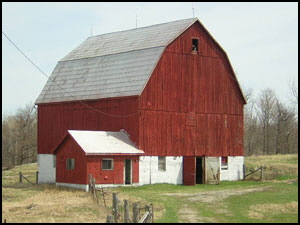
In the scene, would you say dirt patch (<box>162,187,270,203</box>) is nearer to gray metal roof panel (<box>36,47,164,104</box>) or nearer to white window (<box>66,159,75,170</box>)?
white window (<box>66,159,75,170</box>)

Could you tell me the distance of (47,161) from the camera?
51562mm

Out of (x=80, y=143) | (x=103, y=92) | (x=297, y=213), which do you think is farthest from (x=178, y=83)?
(x=297, y=213)

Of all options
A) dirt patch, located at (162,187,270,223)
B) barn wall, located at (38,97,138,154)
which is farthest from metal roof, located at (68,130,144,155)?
dirt patch, located at (162,187,270,223)

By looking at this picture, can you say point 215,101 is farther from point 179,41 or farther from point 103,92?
point 103,92

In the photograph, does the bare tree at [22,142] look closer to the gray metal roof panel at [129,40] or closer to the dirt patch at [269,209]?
the gray metal roof panel at [129,40]

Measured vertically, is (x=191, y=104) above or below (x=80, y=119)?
above

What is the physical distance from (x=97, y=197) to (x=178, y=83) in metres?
14.9

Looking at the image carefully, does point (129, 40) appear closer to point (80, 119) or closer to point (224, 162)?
point (80, 119)

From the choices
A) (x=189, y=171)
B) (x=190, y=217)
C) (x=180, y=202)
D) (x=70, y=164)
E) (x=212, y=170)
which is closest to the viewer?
(x=190, y=217)

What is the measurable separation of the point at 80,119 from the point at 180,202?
18.2 meters

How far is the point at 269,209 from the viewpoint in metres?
30.1

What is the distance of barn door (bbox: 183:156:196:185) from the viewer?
46.4 metres

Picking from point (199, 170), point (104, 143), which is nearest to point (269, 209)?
point (104, 143)

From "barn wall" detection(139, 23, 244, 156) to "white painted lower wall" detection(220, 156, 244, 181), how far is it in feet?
1.85
